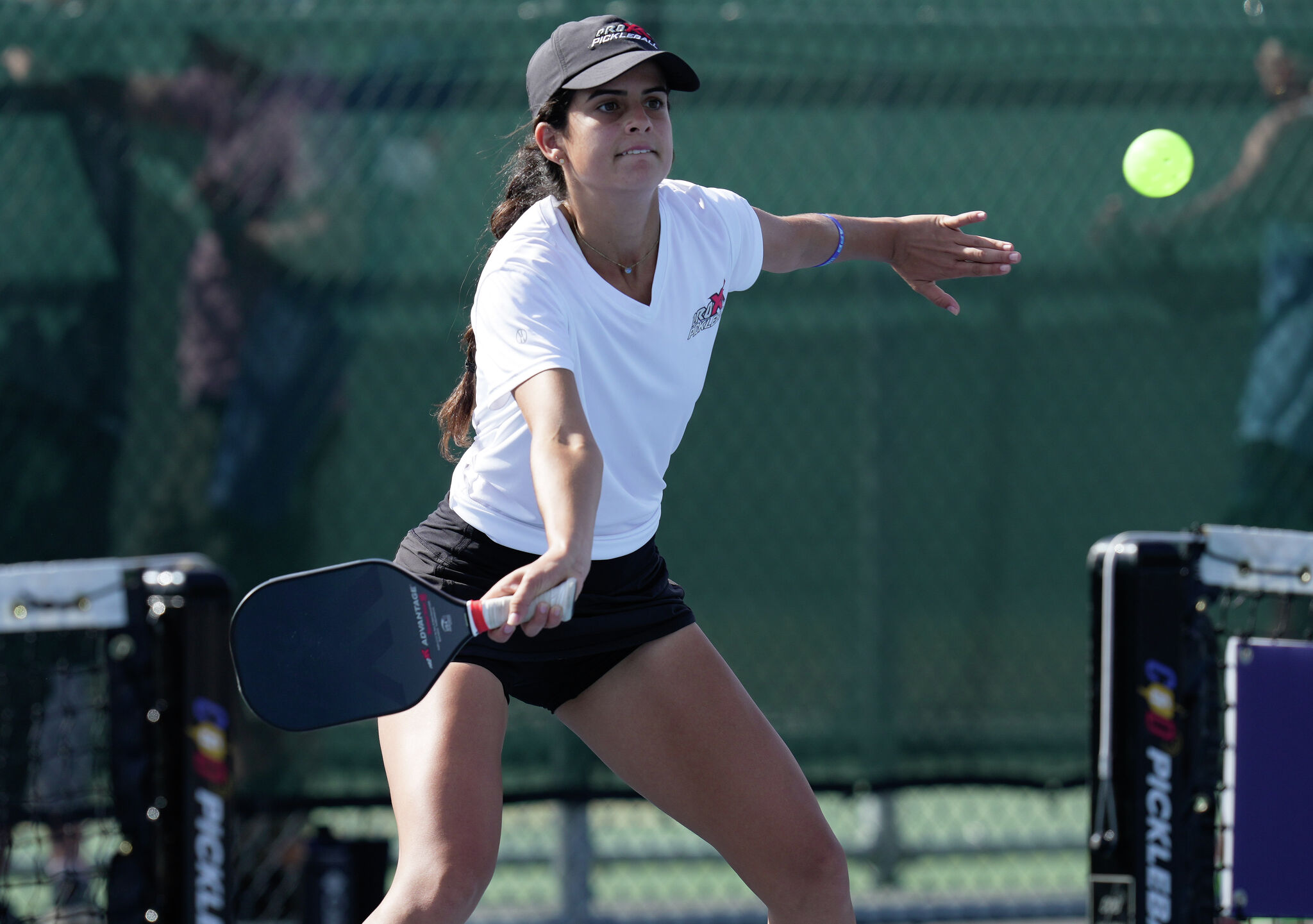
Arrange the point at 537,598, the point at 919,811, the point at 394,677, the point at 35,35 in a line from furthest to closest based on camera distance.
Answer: the point at 919,811
the point at 35,35
the point at 394,677
the point at 537,598

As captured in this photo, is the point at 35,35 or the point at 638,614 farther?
the point at 35,35

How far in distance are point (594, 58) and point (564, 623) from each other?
2.96 ft

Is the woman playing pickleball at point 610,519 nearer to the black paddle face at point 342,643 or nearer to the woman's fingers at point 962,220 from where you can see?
the black paddle face at point 342,643

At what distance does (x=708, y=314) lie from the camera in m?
Result: 2.48

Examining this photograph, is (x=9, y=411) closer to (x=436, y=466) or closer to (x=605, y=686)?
(x=436, y=466)

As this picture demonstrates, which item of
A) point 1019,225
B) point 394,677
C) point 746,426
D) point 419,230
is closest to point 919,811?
point 746,426

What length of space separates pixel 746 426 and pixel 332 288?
3.93 feet

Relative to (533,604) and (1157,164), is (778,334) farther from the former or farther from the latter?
(533,604)

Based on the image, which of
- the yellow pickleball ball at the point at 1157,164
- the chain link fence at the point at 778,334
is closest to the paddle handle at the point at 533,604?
the chain link fence at the point at 778,334

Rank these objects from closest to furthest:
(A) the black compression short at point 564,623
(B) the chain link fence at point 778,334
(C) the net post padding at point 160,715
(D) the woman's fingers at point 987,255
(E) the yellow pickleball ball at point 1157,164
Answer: (A) the black compression short at point 564,623
(C) the net post padding at point 160,715
(D) the woman's fingers at point 987,255
(E) the yellow pickleball ball at point 1157,164
(B) the chain link fence at point 778,334

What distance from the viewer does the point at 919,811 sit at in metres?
4.53

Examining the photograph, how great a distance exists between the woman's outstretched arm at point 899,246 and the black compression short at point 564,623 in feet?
2.25

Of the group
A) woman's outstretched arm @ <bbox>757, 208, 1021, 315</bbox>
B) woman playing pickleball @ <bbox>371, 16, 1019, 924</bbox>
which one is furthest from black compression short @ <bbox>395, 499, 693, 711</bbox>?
woman's outstretched arm @ <bbox>757, 208, 1021, 315</bbox>

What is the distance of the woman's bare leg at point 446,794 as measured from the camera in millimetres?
2078
